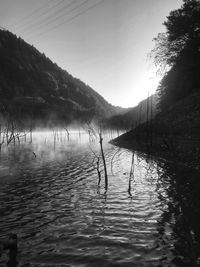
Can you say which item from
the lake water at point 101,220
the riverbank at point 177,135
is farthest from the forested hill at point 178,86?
the lake water at point 101,220

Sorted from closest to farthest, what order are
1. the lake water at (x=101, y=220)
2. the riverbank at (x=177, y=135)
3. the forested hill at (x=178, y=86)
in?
1. the lake water at (x=101, y=220)
2. the riverbank at (x=177, y=135)
3. the forested hill at (x=178, y=86)

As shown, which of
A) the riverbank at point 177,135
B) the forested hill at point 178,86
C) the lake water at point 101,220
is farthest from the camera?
the forested hill at point 178,86

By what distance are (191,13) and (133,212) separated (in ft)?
168

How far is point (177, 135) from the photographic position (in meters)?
41.5

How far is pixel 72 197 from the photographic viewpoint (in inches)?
748

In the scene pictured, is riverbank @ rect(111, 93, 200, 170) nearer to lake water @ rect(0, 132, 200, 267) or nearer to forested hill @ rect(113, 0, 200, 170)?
forested hill @ rect(113, 0, 200, 170)

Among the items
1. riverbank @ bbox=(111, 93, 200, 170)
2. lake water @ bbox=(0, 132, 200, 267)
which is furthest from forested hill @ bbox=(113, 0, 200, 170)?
lake water @ bbox=(0, 132, 200, 267)

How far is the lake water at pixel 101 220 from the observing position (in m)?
10.5

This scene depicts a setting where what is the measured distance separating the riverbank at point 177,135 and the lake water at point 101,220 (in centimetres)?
684

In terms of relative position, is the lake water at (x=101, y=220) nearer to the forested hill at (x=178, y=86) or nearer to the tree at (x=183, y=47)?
the forested hill at (x=178, y=86)

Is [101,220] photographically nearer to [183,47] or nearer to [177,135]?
[177,135]

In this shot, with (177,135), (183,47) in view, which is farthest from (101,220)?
(183,47)

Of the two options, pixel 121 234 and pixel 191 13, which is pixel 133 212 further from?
pixel 191 13

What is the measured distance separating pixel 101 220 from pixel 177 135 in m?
29.9
